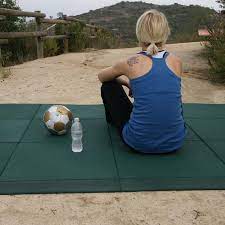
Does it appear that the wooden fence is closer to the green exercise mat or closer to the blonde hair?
the green exercise mat

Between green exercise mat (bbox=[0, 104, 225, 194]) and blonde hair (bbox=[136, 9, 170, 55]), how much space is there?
0.96 m

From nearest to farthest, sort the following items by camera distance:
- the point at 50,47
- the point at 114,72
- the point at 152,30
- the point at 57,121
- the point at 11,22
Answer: the point at 152,30
the point at 114,72
the point at 57,121
the point at 11,22
the point at 50,47

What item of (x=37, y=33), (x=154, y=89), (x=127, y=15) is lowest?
(x=127, y=15)

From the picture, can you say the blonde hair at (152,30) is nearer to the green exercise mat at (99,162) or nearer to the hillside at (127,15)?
the green exercise mat at (99,162)

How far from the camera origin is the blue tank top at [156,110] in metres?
3.58

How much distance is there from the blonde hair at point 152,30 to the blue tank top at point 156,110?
0.35ft

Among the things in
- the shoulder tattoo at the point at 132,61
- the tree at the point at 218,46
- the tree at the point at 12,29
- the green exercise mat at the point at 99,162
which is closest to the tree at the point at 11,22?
the tree at the point at 12,29

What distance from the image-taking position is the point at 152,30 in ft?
11.5

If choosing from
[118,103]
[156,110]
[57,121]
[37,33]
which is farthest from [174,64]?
[37,33]

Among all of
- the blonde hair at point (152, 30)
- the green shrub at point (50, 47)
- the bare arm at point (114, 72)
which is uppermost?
the blonde hair at point (152, 30)

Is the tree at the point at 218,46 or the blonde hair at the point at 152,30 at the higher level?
the blonde hair at the point at 152,30

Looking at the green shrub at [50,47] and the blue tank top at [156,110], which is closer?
the blue tank top at [156,110]

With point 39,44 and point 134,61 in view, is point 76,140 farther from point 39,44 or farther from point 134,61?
point 39,44

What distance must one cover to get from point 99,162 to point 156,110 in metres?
0.65
